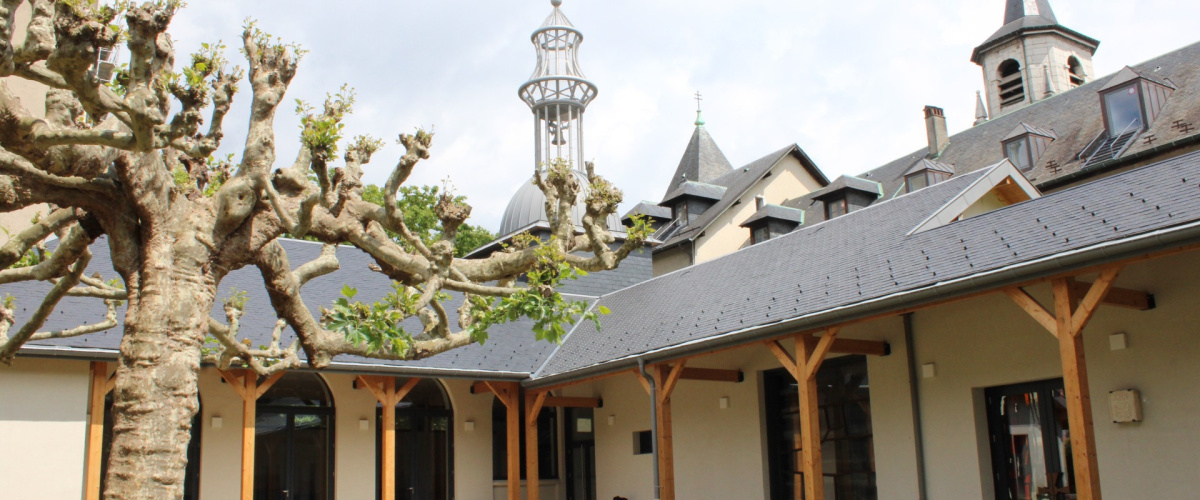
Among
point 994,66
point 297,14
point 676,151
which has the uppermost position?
point 994,66

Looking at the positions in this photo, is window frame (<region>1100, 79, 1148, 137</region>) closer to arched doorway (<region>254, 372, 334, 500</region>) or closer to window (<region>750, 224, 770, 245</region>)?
window (<region>750, 224, 770, 245</region>)

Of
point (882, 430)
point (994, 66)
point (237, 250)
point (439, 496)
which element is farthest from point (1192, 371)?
point (994, 66)

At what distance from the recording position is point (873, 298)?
27.0ft

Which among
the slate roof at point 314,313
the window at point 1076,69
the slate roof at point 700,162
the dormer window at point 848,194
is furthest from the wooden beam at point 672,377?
the window at point 1076,69

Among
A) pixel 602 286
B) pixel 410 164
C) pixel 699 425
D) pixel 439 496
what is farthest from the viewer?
pixel 602 286

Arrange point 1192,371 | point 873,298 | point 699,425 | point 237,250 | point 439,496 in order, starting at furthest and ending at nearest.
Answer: point 439,496 < point 699,425 < point 873,298 < point 1192,371 < point 237,250

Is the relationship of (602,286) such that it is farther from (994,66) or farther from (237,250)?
(994,66)

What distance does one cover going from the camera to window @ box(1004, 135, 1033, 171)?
1984cm

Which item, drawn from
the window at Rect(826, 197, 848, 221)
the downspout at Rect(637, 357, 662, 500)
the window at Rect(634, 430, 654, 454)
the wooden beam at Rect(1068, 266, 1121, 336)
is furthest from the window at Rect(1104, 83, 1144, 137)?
the wooden beam at Rect(1068, 266, 1121, 336)

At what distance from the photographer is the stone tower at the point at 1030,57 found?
3297 cm

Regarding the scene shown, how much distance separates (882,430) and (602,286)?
8240 mm

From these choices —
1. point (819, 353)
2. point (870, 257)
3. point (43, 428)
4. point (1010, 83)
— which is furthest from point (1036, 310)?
point (1010, 83)

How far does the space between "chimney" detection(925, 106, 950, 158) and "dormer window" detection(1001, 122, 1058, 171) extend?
11.5 feet

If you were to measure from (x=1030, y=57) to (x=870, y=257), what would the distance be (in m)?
26.6
